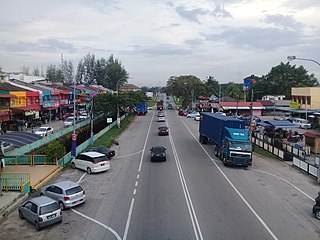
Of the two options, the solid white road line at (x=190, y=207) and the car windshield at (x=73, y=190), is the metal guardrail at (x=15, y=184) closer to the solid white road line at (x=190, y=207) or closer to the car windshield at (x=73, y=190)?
the car windshield at (x=73, y=190)

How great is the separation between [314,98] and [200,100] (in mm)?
47343

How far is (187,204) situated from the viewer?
19.5 meters

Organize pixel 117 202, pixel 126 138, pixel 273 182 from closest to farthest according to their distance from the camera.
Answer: pixel 117 202 → pixel 273 182 → pixel 126 138

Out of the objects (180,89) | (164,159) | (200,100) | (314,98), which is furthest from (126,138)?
(200,100)

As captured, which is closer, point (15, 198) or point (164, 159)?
point (15, 198)

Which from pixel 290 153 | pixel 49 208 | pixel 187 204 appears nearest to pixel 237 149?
pixel 290 153

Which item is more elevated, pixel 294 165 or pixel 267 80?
pixel 267 80

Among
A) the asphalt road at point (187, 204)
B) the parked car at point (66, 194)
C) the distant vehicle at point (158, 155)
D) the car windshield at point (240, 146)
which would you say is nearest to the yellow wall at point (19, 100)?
the asphalt road at point (187, 204)

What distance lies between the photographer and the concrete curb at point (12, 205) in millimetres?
18641

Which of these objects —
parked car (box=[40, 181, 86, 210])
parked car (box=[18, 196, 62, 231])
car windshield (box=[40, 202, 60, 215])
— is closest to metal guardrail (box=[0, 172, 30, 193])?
parked car (box=[40, 181, 86, 210])

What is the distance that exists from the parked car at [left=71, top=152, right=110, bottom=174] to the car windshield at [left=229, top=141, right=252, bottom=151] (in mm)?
10020

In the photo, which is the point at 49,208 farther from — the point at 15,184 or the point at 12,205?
the point at 15,184

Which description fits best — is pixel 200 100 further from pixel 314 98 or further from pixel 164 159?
pixel 164 159

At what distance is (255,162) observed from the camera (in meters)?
32.8
